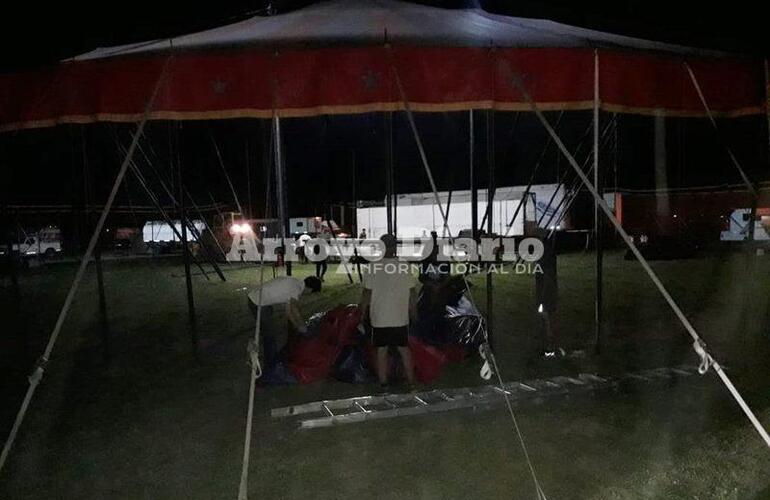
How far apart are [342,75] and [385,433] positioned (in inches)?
115

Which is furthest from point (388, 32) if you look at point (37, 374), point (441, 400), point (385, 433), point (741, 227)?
point (741, 227)

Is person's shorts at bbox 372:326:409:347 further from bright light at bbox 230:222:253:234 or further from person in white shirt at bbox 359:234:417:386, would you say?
bright light at bbox 230:222:253:234

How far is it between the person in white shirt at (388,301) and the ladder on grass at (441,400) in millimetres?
441

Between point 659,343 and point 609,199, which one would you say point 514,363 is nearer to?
point 659,343

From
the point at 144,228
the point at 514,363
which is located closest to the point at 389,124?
the point at 514,363

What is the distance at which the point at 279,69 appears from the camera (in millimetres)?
4715

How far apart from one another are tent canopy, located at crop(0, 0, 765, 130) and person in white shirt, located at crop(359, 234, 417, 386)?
1397 millimetres

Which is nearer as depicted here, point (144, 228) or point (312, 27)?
point (312, 27)

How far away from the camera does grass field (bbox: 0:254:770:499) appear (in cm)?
338

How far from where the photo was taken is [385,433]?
4.14 metres

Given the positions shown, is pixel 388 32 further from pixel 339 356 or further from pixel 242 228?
pixel 242 228

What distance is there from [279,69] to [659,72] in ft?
11.3

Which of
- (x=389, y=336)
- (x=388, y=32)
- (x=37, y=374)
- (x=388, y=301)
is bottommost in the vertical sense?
(x=389, y=336)

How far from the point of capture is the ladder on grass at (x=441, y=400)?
4.43 meters
